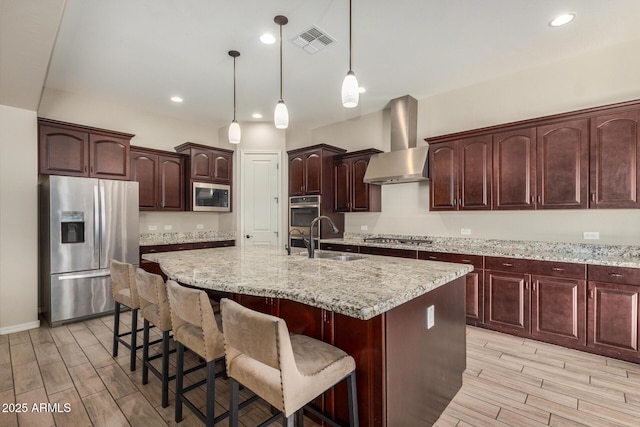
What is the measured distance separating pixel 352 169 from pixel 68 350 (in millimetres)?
4006

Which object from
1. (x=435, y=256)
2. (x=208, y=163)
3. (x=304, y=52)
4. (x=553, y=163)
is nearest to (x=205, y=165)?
(x=208, y=163)

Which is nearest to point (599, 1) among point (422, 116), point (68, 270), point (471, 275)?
point (422, 116)

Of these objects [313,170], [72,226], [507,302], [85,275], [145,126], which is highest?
[145,126]

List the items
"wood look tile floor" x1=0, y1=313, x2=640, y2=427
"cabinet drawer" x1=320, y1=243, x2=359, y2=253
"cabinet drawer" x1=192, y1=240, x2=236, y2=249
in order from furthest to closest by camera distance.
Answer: "cabinet drawer" x1=192, y1=240, x2=236, y2=249
"cabinet drawer" x1=320, y1=243, x2=359, y2=253
"wood look tile floor" x1=0, y1=313, x2=640, y2=427

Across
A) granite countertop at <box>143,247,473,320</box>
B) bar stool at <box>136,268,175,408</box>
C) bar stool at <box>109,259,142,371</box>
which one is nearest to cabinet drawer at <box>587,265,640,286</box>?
granite countertop at <box>143,247,473,320</box>

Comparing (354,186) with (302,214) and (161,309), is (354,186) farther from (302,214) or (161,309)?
(161,309)

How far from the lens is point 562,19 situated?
261 centimetres

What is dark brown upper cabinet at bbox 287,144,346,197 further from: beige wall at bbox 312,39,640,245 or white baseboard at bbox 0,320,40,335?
white baseboard at bbox 0,320,40,335

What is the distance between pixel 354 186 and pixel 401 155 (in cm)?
93

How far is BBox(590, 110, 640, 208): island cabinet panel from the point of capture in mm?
2646

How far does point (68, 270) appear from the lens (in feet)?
11.5

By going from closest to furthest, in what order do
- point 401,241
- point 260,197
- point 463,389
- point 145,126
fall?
point 463,389
point 401,241
point 145,126
point 260,197

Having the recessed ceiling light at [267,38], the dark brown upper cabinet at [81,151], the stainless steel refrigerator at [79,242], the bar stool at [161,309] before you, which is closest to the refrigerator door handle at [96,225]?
the stainless steel refrigerator at [79,242]

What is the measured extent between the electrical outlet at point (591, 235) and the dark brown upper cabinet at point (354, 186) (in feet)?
8.03
